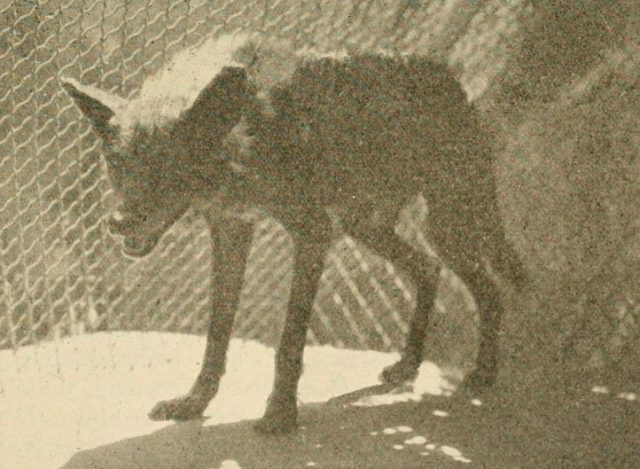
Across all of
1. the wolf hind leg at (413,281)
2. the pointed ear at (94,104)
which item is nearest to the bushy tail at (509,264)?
the wolf hind leg at (413,281)

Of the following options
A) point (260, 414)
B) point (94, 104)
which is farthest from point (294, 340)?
point (94, 104)

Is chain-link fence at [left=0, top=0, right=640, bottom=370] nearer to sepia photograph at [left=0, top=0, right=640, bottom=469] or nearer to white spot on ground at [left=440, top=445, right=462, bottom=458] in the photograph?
sepia photograph at [left=0, top=0, right=640, bottom=469]

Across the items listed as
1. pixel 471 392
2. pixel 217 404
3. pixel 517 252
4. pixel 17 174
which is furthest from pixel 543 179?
pixel 17 174

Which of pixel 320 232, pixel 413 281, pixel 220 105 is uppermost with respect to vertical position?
pixel 220 105

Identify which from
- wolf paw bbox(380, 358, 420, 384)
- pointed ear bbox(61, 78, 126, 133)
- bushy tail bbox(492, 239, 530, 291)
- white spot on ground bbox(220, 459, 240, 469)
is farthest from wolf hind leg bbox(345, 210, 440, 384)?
pointed ear bbox(61, 78, 126, 133)

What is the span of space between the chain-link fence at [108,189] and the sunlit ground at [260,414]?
0.66ft

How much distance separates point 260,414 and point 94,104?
0.79 m

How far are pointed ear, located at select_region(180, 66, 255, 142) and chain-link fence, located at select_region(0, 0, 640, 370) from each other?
0.46 metres

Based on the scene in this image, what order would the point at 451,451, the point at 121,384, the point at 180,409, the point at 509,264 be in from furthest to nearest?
the point at 509,264 → the point at 121,384 → the point at 180,409 → the point at 451,451

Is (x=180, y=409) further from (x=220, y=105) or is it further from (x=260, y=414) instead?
(x=220, y=105)

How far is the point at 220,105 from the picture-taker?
5.22ft

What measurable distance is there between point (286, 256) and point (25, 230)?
2.64 ft

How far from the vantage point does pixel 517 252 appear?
217 centimetres

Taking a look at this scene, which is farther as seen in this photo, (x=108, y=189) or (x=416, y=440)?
(x=108, y=189)
